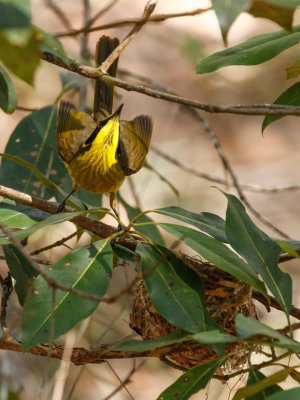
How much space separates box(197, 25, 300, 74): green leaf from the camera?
9.04ft

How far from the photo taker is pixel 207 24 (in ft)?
30.2

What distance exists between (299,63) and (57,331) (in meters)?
1.46

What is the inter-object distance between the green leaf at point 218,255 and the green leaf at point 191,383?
0.26 m

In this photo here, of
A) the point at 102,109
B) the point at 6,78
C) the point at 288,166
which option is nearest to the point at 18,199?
the point at 6,78

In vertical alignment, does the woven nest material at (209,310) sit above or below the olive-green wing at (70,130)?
below

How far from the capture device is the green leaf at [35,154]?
13.1ft

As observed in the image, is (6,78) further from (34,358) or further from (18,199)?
(34,358)

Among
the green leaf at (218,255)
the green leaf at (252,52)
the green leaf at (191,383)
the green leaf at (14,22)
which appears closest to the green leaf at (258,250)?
the green leaf at (218,255)

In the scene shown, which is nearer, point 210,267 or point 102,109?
point 210,267

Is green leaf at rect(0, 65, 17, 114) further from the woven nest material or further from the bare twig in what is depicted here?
the woven nest material

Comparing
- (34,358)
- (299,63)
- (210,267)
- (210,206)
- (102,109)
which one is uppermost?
(299,63)

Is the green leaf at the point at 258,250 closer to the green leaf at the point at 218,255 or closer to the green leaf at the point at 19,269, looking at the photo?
the green leaf at the point at 218,255

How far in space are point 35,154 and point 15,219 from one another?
136 centimetres

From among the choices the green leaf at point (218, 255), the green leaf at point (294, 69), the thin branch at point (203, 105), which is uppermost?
the green leaf at point (294, 69)
